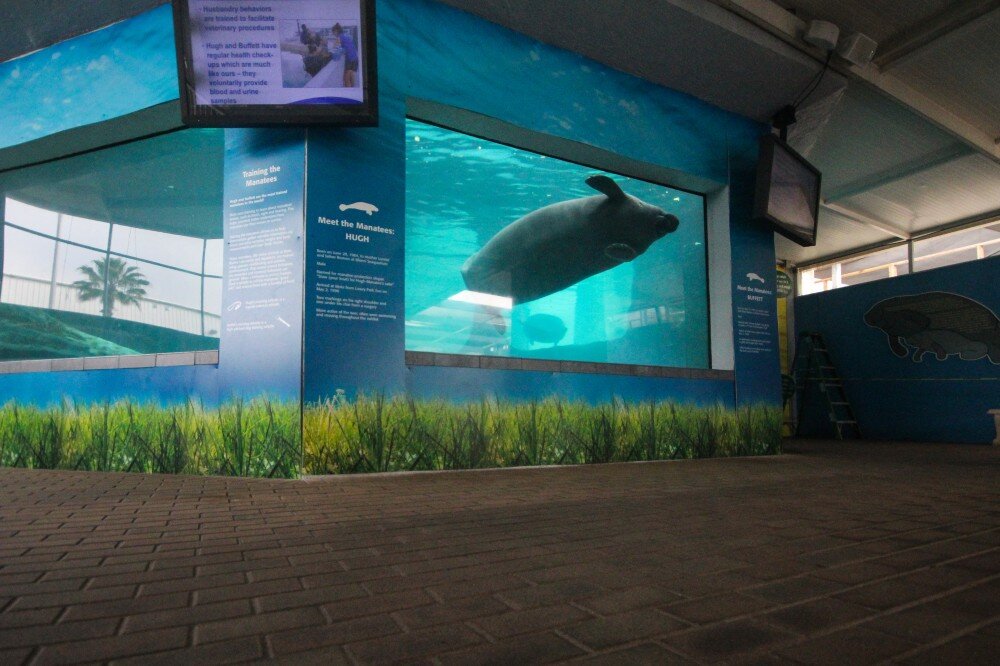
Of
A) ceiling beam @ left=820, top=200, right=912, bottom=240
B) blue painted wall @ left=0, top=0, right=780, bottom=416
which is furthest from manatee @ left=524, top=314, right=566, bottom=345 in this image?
ceiling beam @ left=820, top=200, right=912, bottom=240

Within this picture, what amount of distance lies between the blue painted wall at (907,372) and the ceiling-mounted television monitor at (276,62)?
10014 mm

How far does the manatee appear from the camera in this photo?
5.93m

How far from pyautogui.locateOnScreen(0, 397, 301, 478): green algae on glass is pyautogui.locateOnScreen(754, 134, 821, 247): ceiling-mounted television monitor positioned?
5.35m

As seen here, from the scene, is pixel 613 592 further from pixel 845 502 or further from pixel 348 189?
pixel 348 189

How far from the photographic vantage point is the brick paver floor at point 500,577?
124 cm

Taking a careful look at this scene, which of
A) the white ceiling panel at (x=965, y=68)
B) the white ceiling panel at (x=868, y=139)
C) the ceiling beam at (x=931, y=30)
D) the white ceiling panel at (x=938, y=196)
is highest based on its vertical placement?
the ceiling beam at (x=931, y=30)

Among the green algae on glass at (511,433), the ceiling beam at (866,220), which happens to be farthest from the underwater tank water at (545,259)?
the ceiling beam at (866,220)

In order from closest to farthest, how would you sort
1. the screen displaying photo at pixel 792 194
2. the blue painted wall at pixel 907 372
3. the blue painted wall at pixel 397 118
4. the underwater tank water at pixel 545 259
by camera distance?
1. the blue painted wall at pixel 397 118
2. the underwater tank water at pixel 545 259
3. the screen displaying photo at pixel 792 194
4. the blue painted wall at pixel 907 372

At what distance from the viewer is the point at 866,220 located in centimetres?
1148

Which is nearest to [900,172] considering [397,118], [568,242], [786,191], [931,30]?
[931,30]

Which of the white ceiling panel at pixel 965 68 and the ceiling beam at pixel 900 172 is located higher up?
the white ceiling panel at pixel 965 68

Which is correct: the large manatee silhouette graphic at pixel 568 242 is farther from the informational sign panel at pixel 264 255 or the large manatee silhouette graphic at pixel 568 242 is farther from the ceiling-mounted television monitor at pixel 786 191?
the informational sign panel at pixel 264 255

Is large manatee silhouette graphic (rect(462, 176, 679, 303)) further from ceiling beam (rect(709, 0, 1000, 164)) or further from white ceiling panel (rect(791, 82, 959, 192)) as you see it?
white ceiling panel (rect(791, 82, 959, 192))

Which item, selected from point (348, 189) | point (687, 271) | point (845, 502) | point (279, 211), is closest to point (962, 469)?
point (845, 502)
